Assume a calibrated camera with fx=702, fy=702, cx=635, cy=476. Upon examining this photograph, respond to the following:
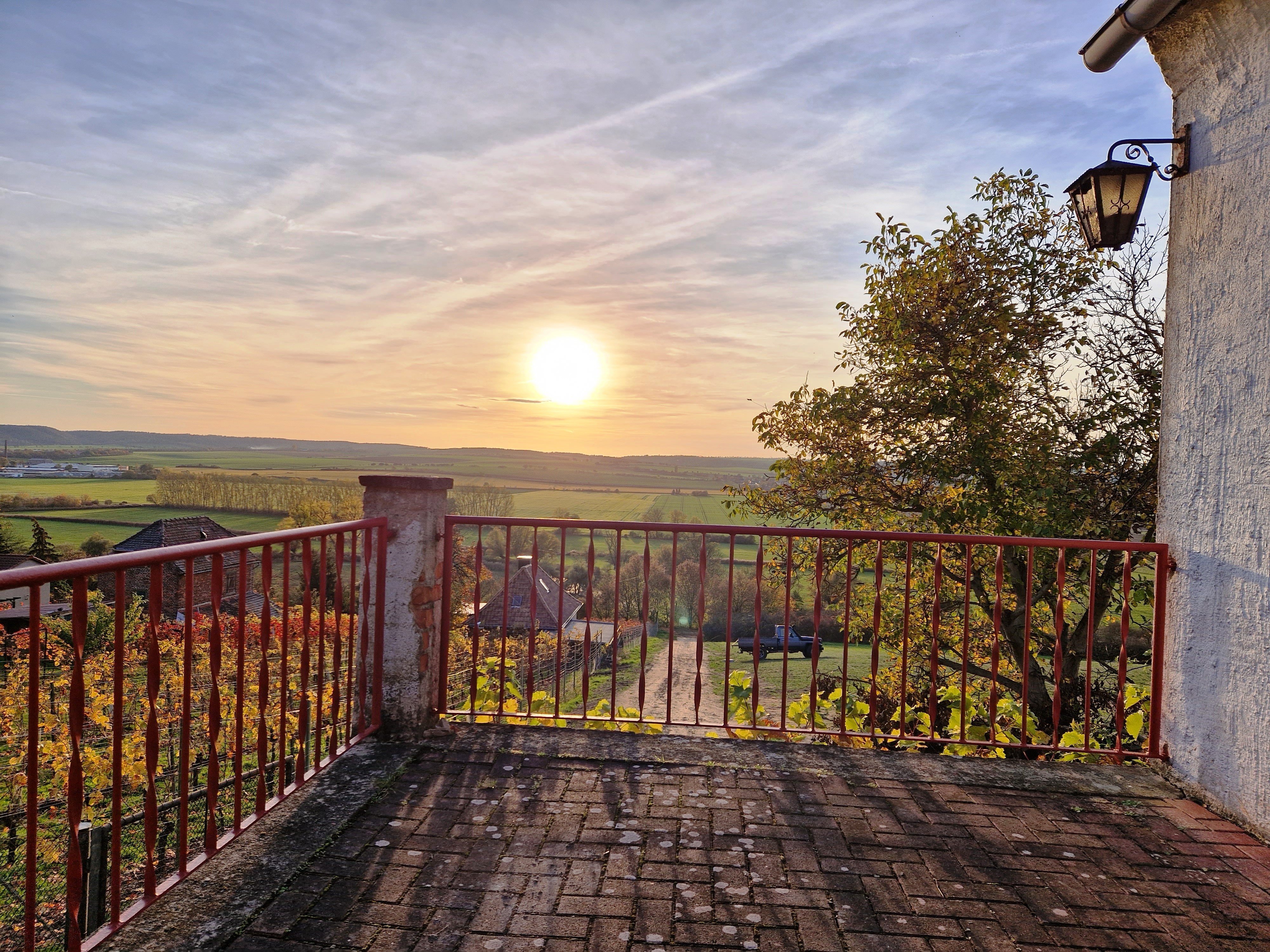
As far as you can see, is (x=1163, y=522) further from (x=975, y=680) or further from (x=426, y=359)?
(x=426, y=359)

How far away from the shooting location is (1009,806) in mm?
2805

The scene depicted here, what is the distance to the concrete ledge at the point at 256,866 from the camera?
1.86 meters

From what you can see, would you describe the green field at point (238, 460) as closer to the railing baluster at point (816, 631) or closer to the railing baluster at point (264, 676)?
the railing baluster at point (264, 676)

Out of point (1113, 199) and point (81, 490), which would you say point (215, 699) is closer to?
point (1113, 199)

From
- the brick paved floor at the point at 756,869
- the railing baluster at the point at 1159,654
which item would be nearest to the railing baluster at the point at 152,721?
the brick paved floor at the point at 756,869

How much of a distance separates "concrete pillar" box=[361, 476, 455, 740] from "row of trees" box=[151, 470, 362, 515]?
125 feet

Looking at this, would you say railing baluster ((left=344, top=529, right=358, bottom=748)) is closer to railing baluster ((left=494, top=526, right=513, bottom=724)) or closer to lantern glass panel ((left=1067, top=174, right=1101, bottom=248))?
railing baluster ((left=494, top=526, right=513, bottom=724))

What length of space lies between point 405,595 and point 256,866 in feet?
4.24

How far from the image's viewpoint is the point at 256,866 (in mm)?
2197

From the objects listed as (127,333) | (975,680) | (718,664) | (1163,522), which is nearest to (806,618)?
(718,664)

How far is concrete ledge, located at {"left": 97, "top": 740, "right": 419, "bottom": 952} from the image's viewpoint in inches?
73.2

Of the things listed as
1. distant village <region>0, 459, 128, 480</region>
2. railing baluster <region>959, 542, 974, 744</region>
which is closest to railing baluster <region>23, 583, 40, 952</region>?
railing baluster <region>959, 542, 974, 744</region>

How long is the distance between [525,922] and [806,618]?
3246 cm

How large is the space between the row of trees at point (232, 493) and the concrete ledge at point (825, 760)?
3831 cm
